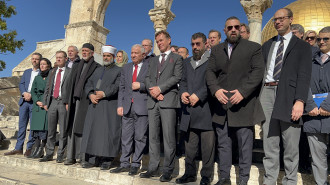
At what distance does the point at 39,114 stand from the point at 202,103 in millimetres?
3654

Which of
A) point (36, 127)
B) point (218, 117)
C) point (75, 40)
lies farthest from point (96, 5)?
point (218, 117)

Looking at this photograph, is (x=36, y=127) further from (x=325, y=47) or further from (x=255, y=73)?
(x=325, y=47)

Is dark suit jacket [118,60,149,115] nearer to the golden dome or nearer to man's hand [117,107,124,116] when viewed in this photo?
man's hand [117,107,124,116]

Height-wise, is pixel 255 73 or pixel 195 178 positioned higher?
pixel 255 73

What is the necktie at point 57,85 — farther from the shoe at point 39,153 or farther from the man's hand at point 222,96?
the man's hand at point 222,96

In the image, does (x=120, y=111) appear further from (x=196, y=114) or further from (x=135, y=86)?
(x=196, y=114)

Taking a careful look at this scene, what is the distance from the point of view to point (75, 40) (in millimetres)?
13203

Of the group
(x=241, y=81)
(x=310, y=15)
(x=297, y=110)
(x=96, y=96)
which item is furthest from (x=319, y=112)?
(x=310, y=15)

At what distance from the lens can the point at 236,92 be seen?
313 cm

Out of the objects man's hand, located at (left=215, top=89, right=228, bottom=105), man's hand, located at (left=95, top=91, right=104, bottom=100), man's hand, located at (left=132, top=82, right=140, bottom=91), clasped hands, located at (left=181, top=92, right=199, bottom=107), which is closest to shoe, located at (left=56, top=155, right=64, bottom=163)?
man's hand, located at (left=95, top=91, right=104, bottom=100)

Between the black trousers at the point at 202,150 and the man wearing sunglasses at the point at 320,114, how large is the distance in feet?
3.99

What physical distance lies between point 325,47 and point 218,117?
64.4 inches

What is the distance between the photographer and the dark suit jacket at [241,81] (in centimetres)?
317

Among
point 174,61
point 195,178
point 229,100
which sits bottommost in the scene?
point 195,178
